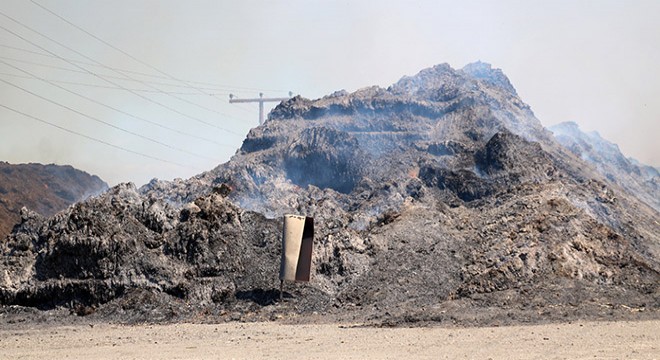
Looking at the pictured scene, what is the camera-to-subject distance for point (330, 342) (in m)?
21.3

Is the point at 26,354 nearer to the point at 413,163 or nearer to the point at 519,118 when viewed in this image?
the point at 413,163

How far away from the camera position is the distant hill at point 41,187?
70812 mm

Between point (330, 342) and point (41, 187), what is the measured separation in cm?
6542

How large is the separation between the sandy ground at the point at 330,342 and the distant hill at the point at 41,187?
141ft

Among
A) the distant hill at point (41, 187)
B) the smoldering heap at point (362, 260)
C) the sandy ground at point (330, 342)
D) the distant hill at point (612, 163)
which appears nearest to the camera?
the sandy ground at point (330, 342)

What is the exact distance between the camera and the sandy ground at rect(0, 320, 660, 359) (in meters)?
18.5

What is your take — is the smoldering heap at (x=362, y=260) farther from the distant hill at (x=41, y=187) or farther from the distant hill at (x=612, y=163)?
the distant hill at (x=41, y=187)

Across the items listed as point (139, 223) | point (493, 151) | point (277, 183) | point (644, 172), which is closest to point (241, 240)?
point (139, 223)

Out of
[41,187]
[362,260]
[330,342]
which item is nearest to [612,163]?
Result: [362,260]

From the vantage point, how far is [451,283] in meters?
31.9

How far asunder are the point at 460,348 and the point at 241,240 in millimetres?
16131

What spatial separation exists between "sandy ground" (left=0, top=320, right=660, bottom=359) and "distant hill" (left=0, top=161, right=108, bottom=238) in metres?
42.9

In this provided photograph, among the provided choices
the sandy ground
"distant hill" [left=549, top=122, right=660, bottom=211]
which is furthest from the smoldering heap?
"distant hill" [left=549, top=122, right=660, bottom=211]

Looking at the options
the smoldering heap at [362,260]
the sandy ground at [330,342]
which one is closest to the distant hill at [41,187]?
the smoldering heap at [362,260]
